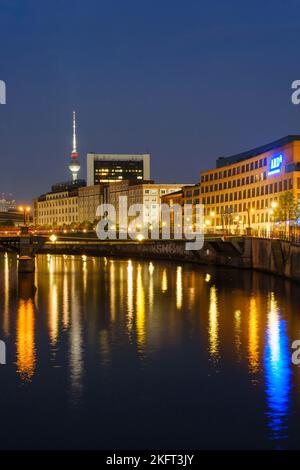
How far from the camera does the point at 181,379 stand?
97.1 feet

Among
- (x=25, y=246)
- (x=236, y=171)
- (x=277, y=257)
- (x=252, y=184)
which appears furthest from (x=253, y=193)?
(x=25, y=246)

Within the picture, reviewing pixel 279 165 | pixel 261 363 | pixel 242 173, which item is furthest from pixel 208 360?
pixel 242 173

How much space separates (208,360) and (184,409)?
26.8 feet

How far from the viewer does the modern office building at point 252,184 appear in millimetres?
117750

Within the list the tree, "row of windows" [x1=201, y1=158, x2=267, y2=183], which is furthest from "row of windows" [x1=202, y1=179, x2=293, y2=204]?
the tree

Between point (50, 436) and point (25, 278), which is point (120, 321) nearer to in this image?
point (50, 436)

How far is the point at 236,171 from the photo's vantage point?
14988 cm

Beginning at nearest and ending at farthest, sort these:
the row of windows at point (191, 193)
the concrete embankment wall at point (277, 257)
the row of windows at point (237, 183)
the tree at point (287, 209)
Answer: the concrete embankment wall at point (277, 257) < the tree at point (287, 209) < the row of windows at point (237, 183) < the row of windows at point (191, 193)

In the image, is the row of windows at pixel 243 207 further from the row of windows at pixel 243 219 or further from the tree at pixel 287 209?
the tree at pixel 287 209

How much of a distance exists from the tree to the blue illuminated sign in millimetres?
18110

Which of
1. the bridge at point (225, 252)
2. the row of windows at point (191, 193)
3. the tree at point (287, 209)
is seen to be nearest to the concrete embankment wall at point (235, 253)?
the bridge at point (225, 252)

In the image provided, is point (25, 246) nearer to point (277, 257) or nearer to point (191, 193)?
point (277, 257)

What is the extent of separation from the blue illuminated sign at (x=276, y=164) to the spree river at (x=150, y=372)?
63987 mm

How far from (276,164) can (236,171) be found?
88.2ft
